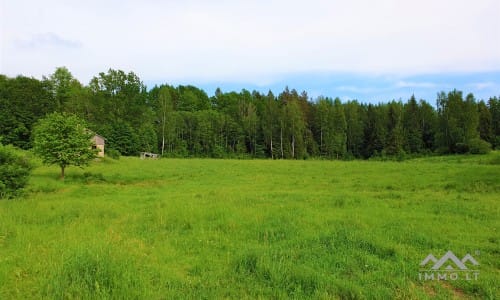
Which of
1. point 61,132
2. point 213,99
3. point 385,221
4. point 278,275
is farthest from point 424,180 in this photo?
point 213,99

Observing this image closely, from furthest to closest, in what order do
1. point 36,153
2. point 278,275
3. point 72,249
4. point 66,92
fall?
1. point 66,92
2. point 36,153
3. point 72,249
4. point 278,275

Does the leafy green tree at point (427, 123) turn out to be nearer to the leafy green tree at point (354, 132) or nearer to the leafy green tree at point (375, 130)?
the leafy green tree at point (375, 130)

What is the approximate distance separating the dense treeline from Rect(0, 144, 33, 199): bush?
47069 mm

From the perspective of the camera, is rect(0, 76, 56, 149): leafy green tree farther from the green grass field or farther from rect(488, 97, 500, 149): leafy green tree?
rect(488, 97, 500, 149): leafy green tree

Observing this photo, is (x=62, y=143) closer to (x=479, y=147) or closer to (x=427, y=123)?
(x=479, y=147)

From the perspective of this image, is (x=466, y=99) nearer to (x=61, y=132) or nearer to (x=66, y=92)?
(x=61, y=132)

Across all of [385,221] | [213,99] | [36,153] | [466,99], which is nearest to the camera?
[385,221]

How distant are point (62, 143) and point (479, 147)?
180ft

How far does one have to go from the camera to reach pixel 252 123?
2803 inches

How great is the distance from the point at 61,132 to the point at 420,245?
78.8 ft

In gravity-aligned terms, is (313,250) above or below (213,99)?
below

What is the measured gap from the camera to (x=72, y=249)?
6293 millimetres

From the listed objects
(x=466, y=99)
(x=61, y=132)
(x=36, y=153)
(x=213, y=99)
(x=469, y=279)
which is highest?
(x=213, y=99)

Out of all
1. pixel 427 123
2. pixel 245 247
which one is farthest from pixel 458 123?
pixel 245 247
